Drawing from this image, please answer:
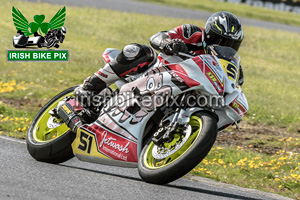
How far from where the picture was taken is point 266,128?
10.3m

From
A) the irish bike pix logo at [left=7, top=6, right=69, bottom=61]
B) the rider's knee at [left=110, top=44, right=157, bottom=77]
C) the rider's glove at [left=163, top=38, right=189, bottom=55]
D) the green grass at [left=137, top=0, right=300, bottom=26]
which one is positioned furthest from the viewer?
Result: the green grass at [left=137, top=0, right=300, bottom=26]

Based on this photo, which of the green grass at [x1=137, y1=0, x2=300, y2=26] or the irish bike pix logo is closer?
the irish bike pix logo

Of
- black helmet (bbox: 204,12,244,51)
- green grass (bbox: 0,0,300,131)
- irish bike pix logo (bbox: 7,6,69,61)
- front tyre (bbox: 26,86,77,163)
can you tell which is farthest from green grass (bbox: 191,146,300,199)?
irish bike pix logo (bbox: 7,6,69,61)

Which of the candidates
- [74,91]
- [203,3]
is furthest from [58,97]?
[203,3]

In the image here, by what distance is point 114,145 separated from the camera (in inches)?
231

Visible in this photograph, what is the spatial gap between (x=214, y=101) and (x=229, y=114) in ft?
0.94

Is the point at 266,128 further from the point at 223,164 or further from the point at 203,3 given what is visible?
the point at 203,3

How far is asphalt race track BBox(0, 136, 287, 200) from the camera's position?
511 cm

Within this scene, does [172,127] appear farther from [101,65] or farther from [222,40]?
[101,65]

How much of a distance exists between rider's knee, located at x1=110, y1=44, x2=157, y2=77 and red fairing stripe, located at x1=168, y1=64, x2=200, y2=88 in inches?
16.8

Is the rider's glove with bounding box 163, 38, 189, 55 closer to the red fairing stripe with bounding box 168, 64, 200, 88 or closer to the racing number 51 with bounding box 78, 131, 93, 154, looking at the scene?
the red fairing stripe with bounding box 168, 64, 200, 88

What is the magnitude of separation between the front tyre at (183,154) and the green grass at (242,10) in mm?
24721

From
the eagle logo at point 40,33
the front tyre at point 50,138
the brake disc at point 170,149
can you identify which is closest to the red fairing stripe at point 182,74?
the brake disc at point 170,149

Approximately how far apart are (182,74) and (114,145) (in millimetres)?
1030
